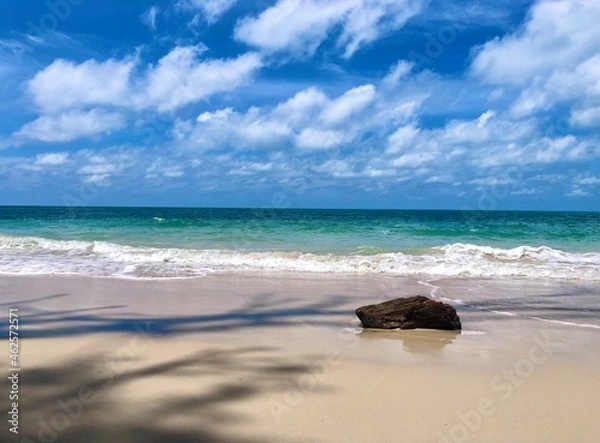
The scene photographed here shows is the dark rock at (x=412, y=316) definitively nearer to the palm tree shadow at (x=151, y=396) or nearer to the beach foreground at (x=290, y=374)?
the beach foreground at (x=290, y=374)

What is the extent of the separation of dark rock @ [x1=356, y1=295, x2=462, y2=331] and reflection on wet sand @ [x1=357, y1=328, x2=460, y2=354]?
9 centimetres

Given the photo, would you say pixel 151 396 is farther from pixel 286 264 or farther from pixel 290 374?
pixel 286 264

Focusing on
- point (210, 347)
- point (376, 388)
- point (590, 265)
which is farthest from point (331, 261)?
point (376, 388)

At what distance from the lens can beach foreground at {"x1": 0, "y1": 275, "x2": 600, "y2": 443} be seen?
11.2ft

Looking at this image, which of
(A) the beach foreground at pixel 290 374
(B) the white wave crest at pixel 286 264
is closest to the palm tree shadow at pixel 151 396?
(A) the beach foreground at pixel 290 374

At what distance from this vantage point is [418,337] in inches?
248

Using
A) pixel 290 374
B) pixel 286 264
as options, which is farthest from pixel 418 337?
pixel 286 264

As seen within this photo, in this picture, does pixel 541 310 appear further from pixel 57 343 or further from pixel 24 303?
pixel 24 303

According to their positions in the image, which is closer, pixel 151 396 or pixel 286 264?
pixel 151 396

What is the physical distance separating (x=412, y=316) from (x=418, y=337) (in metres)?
0.47

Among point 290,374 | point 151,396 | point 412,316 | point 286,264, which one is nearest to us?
point 151,396

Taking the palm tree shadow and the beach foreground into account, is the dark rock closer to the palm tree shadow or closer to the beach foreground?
the beach foreground

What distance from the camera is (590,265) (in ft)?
53.7

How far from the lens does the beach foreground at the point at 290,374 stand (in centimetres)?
341
